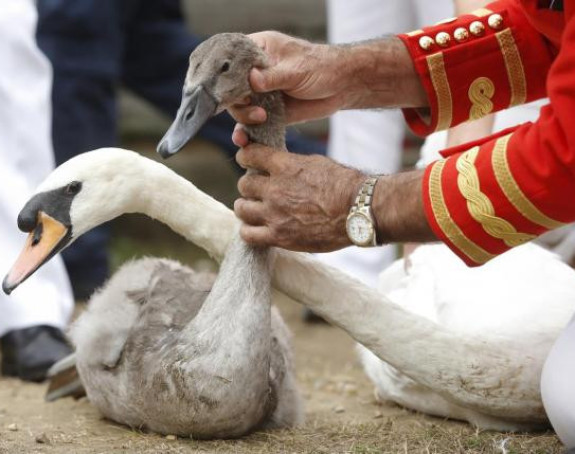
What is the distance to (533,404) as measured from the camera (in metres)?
3.63

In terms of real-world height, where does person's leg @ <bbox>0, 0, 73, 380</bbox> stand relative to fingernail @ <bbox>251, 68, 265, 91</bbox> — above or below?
below

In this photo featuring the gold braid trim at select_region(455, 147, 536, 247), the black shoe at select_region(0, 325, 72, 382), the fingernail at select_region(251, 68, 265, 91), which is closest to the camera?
the gold braid trim at select_region(455, 147, 536, 247)

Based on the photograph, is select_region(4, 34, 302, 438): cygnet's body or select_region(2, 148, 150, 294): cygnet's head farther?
select_region(2, 148, 150, 294): cygnet's head

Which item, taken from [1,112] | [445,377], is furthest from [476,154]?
[1,112]

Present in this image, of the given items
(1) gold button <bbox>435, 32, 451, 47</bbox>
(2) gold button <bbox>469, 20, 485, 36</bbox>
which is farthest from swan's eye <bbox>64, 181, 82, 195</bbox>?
(2) gold button <bbox>469, 20, 485, 36</bbox>

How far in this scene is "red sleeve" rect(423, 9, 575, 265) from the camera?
2.98 m

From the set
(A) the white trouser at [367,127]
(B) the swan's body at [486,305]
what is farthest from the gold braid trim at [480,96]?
(A) the white trouser at [367,127]

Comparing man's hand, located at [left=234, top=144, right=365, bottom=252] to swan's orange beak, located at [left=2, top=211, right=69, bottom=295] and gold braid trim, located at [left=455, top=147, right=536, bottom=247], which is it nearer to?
gold braid trim, located at [left=455, top=147, right=536, bottom=247]

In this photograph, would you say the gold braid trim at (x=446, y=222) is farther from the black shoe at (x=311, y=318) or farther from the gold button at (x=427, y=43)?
the black shoe at (x=311, y=318)

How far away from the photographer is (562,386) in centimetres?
332

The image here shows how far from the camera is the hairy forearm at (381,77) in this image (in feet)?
12.3

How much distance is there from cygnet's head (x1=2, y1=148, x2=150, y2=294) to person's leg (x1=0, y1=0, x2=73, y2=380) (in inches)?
51.6

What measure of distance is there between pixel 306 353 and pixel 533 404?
220cm

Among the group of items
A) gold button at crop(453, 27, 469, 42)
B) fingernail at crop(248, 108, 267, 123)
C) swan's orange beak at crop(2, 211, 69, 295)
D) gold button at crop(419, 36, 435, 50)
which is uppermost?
gold button at crop(453, 27, 469, 42)
